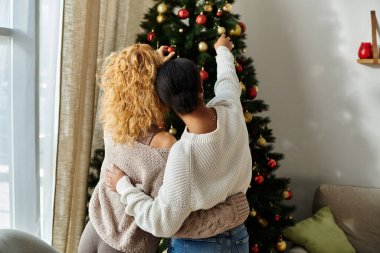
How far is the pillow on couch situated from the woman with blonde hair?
127cm

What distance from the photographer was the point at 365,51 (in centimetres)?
306

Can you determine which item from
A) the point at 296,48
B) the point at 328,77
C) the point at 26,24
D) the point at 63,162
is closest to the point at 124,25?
the point at 26,24

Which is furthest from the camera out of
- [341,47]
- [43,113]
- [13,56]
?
[341,47]

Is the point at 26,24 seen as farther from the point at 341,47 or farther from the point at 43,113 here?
the point at 341,47

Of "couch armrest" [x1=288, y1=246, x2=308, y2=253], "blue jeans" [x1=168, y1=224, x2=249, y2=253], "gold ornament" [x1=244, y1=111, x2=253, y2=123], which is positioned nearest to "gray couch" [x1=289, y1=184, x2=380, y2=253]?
"couch armrest" [x1=288, y1=246, x2=308, y2=253]

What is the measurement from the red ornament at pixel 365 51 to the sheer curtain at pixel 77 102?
1546 mm

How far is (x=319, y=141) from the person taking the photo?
328 centimetres

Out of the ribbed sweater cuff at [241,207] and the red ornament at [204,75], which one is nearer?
the ribbed sweater cuff at [241,207]

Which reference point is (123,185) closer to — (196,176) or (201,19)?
(196,176)

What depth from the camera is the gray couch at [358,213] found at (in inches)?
115

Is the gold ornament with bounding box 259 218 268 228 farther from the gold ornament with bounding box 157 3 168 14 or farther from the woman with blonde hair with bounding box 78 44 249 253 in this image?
the gold ornament with bounding box 157 3 168 14

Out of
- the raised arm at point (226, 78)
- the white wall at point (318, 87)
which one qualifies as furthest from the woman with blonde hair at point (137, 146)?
the white wall at point (318, 87)

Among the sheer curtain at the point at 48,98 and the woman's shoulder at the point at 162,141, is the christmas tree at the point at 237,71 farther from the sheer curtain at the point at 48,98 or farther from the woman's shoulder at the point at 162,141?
the woman's shoulder at the point at 162,141

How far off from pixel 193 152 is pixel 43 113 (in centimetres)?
109
